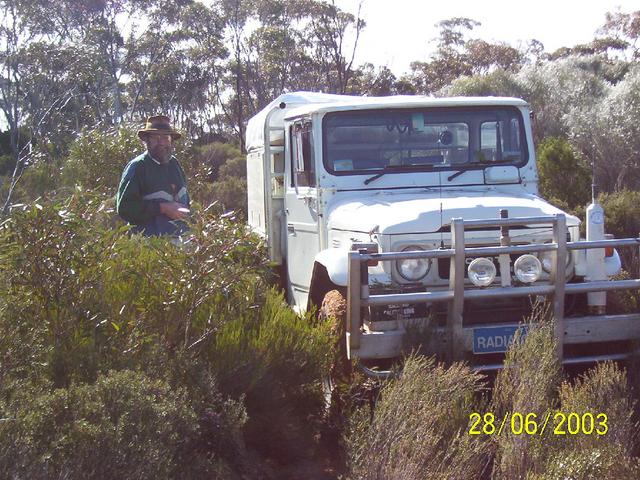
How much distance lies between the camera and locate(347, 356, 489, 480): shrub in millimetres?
3982

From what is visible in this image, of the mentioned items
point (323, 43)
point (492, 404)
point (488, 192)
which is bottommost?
point (492, 404)

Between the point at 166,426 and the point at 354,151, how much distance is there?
367cm

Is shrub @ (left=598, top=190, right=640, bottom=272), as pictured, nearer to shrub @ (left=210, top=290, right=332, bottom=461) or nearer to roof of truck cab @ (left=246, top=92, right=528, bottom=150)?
roof of truck cab @ (left=246, top=92, right=528, bottom=150)

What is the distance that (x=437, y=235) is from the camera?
576 centimetres

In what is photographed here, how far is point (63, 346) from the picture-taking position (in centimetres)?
438

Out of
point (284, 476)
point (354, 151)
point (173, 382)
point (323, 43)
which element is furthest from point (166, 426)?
point (323, 43)

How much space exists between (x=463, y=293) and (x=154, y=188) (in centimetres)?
298

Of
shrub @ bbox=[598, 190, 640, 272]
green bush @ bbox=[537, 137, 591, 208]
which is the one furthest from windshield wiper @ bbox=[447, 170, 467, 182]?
green bush @ bbox=[537, 137, 591, 208]

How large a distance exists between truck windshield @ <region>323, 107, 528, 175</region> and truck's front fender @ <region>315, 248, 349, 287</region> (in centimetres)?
107

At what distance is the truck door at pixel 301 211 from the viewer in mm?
7070

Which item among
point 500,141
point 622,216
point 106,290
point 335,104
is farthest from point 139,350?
point 622,216

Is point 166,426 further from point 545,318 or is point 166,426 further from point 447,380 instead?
point 545,318

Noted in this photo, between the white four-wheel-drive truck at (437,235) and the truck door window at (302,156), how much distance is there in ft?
0.05

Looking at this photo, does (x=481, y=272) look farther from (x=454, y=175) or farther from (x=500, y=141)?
(x=500, y=141)
